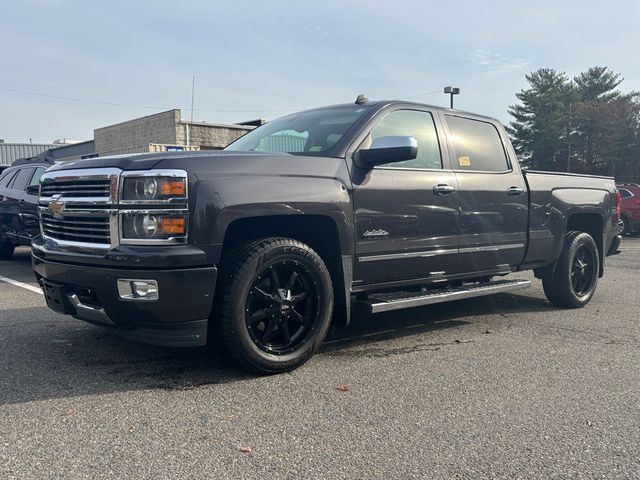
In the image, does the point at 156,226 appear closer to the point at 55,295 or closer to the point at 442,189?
the point at 55,295

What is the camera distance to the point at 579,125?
1949 inches

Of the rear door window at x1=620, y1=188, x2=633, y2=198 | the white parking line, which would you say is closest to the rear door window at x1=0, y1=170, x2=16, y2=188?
the white parking line

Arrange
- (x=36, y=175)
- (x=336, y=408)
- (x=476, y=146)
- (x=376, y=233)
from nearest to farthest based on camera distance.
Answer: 1. (x=336, y=408)
2. (x=376, y=233)
3. (x=476, y=146)
4. (x=36, y=175)

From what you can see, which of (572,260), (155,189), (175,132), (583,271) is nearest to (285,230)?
(155,189)

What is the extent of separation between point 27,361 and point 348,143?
2722 millimetres

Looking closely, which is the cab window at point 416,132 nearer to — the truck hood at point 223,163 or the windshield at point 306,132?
the windshield at point 306,132

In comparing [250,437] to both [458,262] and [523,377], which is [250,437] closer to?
[523,377]

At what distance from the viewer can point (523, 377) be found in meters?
3.97

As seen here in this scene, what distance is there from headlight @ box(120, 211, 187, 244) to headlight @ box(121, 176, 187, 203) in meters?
0.08

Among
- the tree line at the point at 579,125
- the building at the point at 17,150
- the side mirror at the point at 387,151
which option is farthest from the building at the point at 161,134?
the tree line at the point at 579,125

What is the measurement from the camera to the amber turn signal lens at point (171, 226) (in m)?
3.43

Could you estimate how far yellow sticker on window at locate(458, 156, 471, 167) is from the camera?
17.2 feet

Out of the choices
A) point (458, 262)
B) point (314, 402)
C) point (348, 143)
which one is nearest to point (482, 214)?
point (458, 262)

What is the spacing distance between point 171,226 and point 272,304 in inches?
33.1
